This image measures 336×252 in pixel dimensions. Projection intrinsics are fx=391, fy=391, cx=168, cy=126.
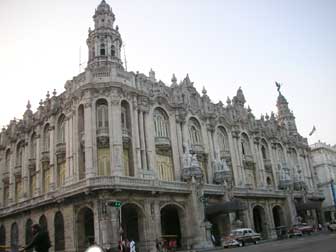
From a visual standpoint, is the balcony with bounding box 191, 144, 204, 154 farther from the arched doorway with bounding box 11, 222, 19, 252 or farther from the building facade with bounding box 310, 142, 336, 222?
the building facade with bounding box 310, 142, 336, 222

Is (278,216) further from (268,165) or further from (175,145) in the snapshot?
(175,145)

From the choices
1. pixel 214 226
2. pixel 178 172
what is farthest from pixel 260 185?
pixel 178 172

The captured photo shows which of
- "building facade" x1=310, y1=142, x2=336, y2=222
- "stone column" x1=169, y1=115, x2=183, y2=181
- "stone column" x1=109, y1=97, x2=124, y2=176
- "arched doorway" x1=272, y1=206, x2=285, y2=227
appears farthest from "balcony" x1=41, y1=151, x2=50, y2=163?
"building facade" x1=310, y1=142, x2=336, y2=222

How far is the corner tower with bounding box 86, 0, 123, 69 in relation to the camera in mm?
45531

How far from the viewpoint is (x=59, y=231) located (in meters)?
38.1

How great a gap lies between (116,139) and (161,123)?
26.3 feet

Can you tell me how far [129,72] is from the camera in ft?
136

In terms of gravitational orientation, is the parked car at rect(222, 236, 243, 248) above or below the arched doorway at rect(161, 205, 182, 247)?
below

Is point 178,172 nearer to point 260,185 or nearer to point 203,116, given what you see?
point 203,116

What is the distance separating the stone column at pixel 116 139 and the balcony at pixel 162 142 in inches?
213

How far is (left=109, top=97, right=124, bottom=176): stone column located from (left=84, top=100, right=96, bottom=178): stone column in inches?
77.8

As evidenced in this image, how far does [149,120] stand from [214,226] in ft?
46.3

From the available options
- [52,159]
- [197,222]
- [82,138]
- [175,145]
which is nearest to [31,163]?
[52,159]

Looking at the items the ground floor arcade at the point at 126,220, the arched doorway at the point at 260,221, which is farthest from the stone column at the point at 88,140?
the arched doorway at the point at 260,221
